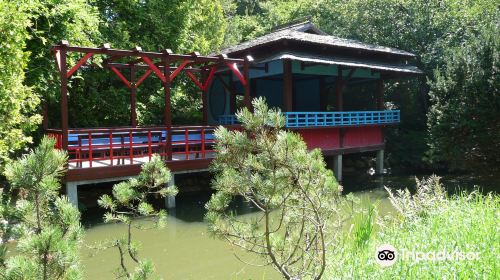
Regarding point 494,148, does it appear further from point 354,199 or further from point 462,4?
point 354,199

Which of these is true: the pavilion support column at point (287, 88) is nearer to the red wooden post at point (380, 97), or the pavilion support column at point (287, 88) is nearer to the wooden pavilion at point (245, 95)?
the wooden pavilion at point (245, 95)

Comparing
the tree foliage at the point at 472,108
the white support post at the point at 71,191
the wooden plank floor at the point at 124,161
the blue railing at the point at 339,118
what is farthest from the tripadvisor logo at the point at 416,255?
the tree foliage at the point at 472,108

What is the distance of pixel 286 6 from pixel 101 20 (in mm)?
17242

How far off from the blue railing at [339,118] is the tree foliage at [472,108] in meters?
2.25

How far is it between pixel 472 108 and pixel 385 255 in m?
9.16

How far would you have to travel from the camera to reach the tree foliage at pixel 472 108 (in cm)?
1142

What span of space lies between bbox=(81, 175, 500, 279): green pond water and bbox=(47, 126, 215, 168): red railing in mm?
1299

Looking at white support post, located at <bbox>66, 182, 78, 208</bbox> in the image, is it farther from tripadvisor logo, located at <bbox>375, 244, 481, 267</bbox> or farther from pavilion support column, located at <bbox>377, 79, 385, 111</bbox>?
pavilion support column, located at <bbox>377, 79, 385, 111</bbox>

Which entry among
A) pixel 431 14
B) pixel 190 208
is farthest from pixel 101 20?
pixel 431 14

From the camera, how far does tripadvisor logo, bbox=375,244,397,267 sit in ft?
13.2

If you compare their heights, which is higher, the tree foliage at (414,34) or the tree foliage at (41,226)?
the tree foliage at (414,34)

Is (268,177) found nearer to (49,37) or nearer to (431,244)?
(431,244)

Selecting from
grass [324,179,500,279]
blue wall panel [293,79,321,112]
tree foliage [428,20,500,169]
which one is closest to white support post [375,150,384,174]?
tree foliage [428,20,500,169]

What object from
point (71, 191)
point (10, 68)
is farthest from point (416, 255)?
point (71, 191)
